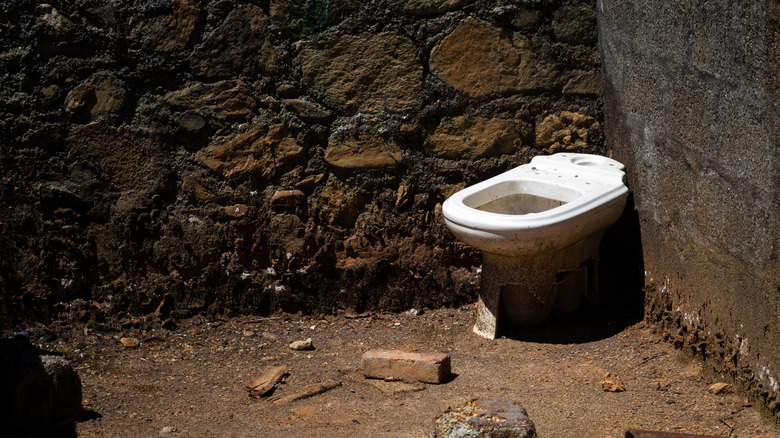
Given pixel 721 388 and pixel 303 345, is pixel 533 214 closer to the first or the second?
pixel 721 388

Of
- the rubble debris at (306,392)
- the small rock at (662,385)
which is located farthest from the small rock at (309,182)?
the small rock at (662,385)

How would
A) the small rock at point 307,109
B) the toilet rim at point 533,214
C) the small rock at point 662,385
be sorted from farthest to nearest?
the small rock at point 307,109, the toilet rim at point 533,214, the small rock at point 662,385

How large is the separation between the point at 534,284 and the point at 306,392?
935 mm

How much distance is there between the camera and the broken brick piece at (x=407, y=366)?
2766 millimetres

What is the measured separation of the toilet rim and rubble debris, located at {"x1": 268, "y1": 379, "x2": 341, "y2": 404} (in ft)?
2.32

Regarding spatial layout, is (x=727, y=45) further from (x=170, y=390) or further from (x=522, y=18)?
(x=170, y=390)

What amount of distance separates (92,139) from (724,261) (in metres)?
2.22

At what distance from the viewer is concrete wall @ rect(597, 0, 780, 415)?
7.22 ft

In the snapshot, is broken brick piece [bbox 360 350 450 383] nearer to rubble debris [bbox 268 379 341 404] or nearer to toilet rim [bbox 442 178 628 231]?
rubble debris [bbox 268 379 341 404]

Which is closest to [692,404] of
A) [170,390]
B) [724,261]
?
[724,261]

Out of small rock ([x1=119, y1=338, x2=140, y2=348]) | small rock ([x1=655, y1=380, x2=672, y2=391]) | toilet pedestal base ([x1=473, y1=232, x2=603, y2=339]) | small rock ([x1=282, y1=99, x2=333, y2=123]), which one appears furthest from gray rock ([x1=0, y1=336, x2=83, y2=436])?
small rock ([x1=655, y1=380, x2=672, y2=391])

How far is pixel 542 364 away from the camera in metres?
2.95

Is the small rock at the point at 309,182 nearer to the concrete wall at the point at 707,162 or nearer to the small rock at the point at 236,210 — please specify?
the small rock at the point at 236,210

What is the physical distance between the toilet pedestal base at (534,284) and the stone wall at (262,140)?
0.29 meters
